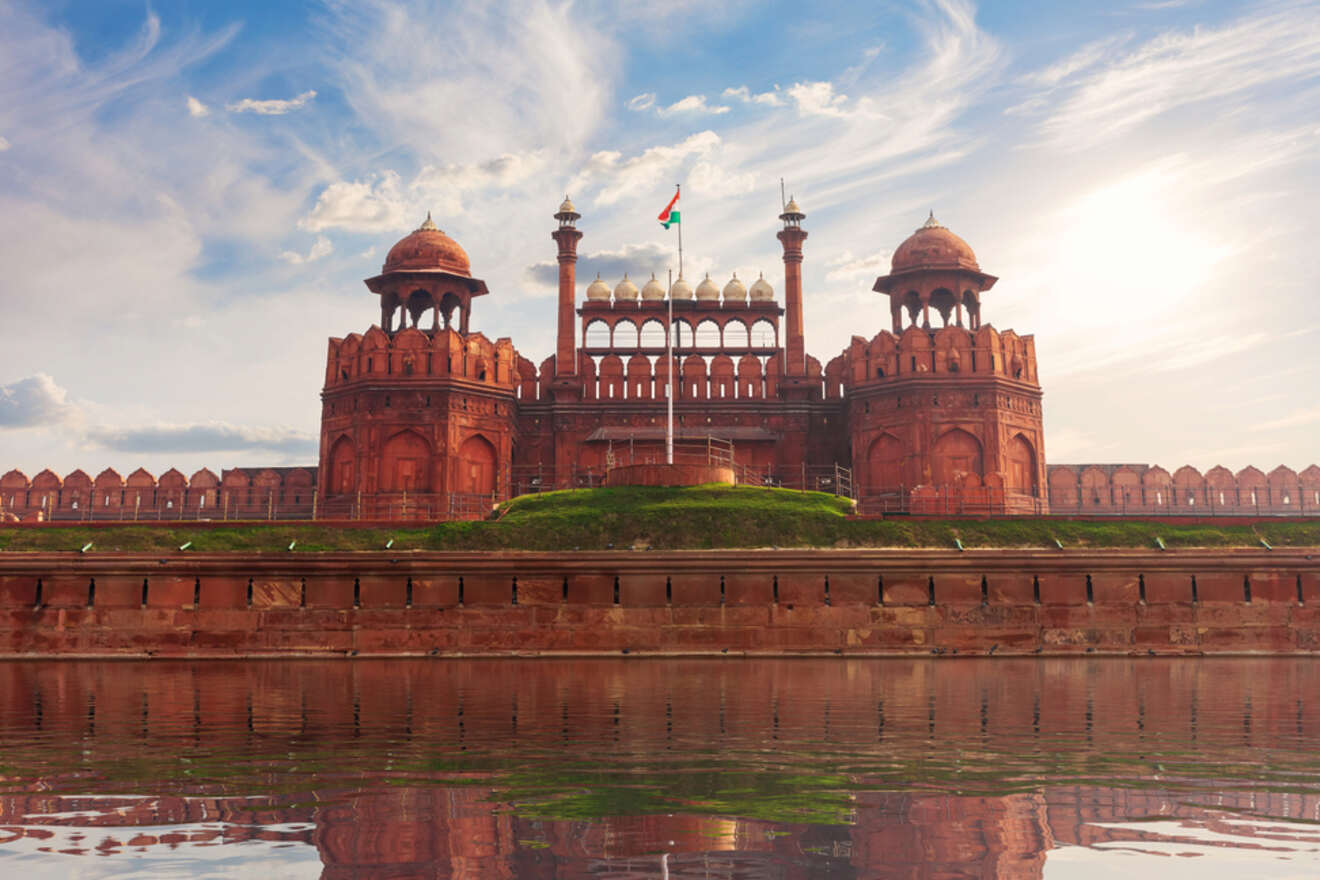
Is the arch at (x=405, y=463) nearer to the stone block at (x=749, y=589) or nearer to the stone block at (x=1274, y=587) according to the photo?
the stone block at (x=749, y=589)

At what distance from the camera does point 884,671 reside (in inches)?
738

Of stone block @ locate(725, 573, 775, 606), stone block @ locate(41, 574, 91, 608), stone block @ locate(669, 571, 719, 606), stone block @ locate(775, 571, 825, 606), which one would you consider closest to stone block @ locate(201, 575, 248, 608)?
stone block @ locate(41, 574, 91, 608)

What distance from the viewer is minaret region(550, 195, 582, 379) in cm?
4525

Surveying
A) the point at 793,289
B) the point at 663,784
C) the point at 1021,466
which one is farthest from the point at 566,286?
the point at 663,784

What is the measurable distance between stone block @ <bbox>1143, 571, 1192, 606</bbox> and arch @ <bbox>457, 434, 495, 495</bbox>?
2332cm

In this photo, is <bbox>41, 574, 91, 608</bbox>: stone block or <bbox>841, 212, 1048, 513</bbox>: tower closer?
<bbox>41, 574, 91, 608</bbox>: stone block

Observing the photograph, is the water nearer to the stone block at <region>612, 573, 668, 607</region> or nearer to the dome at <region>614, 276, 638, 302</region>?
the stone block at <region>612, 573, 668, 607</region>

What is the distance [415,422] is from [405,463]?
163cm

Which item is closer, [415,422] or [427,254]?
[415,422]

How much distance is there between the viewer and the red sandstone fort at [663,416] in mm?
38594

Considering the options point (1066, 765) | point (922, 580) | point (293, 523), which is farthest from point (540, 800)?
point (293, 523)

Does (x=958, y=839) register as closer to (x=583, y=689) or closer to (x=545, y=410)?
(x=583, y=689)

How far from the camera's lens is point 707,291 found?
156 feet

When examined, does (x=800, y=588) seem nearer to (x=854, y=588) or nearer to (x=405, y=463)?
(x=854, y=588)
